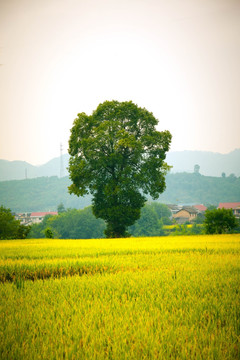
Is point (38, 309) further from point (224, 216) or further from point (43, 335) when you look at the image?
point (224, 216)

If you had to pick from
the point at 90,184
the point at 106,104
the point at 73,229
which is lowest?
the point at 73,229

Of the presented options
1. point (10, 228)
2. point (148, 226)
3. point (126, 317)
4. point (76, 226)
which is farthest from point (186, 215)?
point (126, 317)

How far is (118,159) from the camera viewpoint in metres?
26.0

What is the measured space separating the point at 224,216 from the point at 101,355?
25.8 m

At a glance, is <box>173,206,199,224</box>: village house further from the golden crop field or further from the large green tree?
the golden crop field

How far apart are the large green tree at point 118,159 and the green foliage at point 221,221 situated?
18.2 ft

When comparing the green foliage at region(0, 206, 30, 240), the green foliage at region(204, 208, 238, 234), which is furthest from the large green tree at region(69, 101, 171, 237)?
the green foliage at region(0, 206, 30, 240)

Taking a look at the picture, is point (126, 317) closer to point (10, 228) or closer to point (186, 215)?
point (10, 228)

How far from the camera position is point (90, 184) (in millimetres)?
27938

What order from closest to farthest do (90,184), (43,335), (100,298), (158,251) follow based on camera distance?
(43,335) < (100,298) < (158,251) < (90,184)

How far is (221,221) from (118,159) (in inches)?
459

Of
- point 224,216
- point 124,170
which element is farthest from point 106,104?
point 224,216

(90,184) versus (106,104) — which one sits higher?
(106,104)

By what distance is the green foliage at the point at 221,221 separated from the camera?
2616 centimetres
